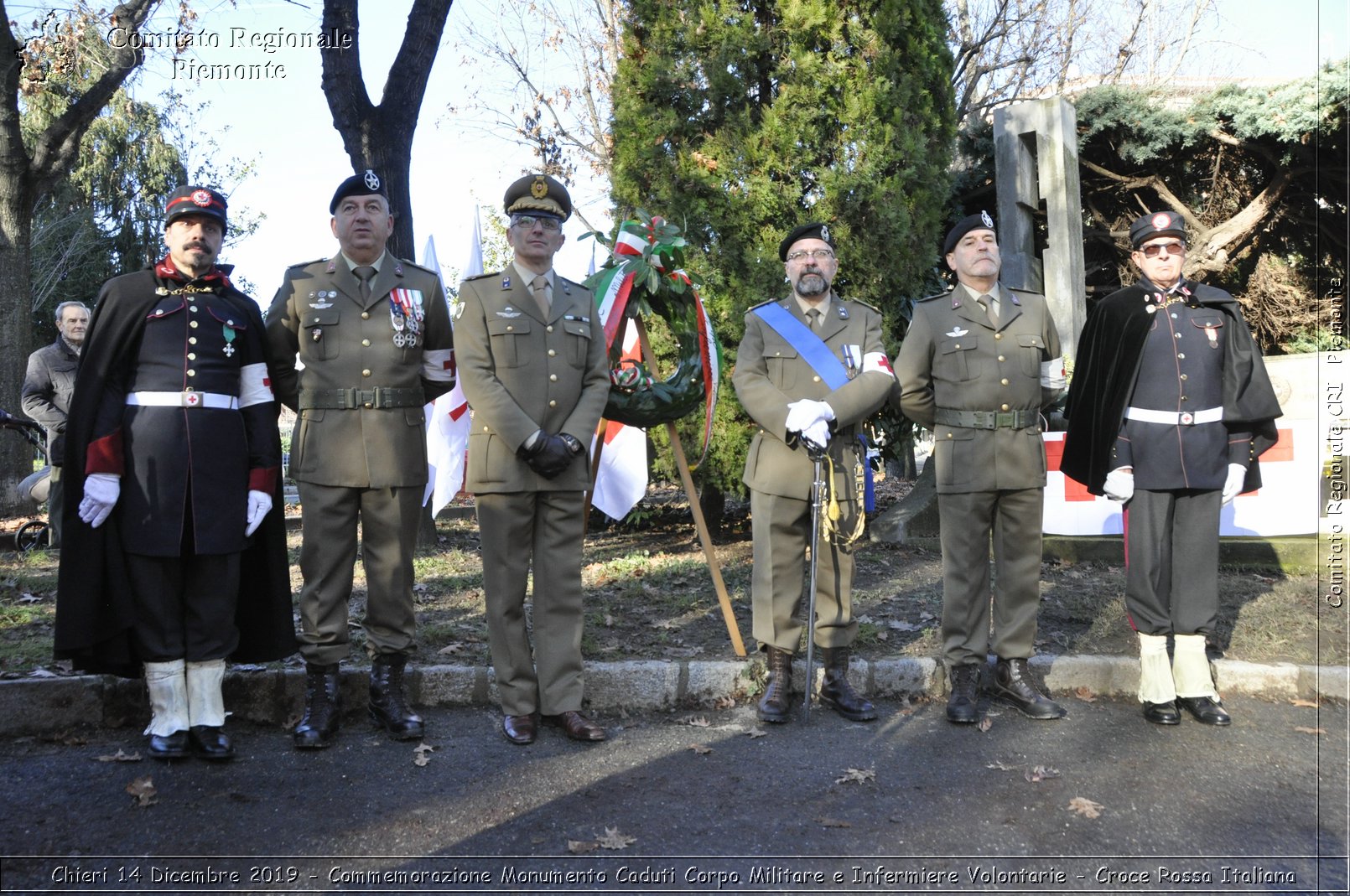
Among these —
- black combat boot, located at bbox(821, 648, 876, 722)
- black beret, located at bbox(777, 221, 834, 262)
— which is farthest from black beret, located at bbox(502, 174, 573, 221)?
black combat boot, located at bbox(821, 648, 876, 722)

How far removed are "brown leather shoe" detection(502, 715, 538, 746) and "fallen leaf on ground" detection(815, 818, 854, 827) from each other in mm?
1378

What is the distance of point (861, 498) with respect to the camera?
199 inches

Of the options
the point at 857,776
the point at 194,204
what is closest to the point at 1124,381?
the point at 857,776

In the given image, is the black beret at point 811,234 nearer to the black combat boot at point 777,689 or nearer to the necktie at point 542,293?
the necktie at point 542,293

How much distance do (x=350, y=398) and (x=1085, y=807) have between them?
322 cm

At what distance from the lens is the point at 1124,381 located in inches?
195

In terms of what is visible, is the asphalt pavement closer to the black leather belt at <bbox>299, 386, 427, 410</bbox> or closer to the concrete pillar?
the black leather belt at <bbox>299, 386, 427, 410</bbox>

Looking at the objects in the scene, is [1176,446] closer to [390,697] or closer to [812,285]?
[812,285]

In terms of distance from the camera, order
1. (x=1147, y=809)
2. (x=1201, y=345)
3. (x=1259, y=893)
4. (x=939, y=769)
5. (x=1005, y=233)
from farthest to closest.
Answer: (x=1005, y=233), (x=1201, y=345), (x=939, y=769), (x=1147, y=809), (x=1259, y=893)

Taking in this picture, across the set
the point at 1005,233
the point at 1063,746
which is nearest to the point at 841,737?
the point at 1063,746

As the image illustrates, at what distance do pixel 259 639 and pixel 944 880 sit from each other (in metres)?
2.89

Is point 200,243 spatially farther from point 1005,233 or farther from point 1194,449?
point 1005,233

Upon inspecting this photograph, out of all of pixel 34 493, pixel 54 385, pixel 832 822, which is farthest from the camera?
pixel 34 493

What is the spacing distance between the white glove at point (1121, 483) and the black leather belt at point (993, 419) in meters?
0.42
